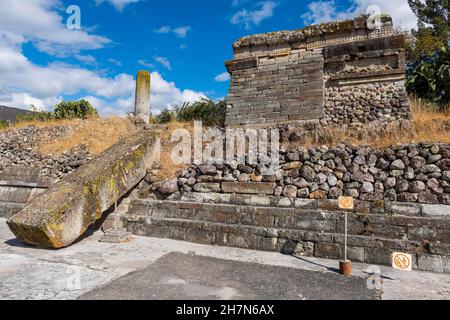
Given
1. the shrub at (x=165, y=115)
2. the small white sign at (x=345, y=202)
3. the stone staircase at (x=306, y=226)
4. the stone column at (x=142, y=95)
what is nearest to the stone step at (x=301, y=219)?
the stone staircase at (x=306, y=226)

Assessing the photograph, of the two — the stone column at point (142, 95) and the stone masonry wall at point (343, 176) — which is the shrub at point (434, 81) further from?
the stone column at point (142, 95)

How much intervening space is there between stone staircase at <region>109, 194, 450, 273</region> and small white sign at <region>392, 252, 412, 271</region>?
514mm

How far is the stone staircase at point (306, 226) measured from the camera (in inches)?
157

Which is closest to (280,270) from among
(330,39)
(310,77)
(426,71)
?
(310,77)

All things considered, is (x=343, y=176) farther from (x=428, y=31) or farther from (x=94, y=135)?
(x=428, y=31)

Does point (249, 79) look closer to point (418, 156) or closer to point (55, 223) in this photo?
point (418, 156)

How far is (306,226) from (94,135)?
760cm

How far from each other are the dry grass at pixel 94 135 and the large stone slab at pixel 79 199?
2.75 meters

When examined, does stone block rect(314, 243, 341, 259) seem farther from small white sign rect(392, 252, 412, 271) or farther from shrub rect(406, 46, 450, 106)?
shrub rect(406, 46, 450, 106)

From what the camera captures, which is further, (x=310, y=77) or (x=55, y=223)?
(x=310, y=77)

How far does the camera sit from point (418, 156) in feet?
15.7

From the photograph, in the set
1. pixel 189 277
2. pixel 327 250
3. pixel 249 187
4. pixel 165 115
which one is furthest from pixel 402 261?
pixel 165 115

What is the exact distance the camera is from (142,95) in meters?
11.0

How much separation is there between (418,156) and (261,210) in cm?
267
